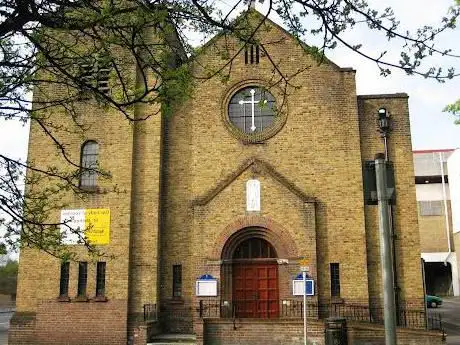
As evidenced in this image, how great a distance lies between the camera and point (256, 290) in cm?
1855

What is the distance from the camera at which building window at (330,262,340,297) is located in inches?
710

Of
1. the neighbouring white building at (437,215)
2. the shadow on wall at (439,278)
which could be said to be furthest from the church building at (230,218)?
the shadow on wall at (439,278)

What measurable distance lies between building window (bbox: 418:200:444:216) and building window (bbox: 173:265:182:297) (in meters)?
38.9

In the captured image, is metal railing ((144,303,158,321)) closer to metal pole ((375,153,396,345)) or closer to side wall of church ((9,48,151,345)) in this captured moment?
side wall of church ((9,48,151,345))

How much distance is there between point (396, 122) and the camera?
1942cm

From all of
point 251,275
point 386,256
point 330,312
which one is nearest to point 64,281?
point 251,275

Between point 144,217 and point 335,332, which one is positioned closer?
point 335,332

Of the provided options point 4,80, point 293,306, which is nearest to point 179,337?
point 293,306

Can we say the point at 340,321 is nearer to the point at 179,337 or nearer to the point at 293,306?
the point at 293,306

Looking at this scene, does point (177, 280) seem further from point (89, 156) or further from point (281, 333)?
point (89, 156)

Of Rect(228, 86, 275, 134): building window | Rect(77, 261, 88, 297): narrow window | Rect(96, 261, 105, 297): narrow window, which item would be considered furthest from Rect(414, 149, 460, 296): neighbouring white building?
Rect(77, 261, 88, 297): narrow window

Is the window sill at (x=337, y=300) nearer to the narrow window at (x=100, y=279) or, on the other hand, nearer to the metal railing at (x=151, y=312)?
the metal railing at (x=151, y=312)

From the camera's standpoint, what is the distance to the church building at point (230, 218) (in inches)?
706

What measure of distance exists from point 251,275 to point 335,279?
2.81m
